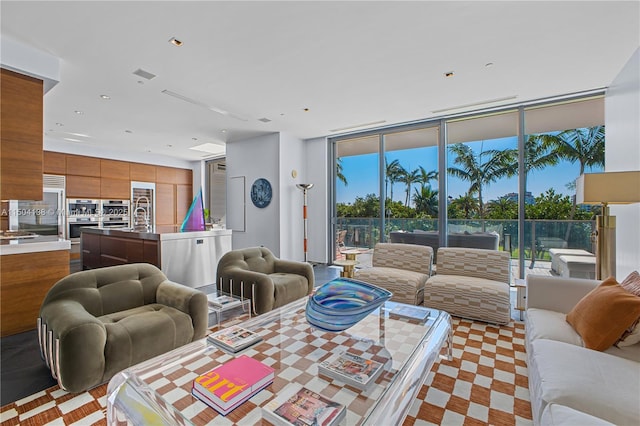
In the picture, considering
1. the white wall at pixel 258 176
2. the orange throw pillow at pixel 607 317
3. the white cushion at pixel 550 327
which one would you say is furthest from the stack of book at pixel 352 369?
the white wall at pixel 258 176

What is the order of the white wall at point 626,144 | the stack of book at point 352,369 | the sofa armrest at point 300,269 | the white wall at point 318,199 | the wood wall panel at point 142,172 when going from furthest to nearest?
1. the wood wall panel at point 142,172
2. the white wall at point 318,199
3. the sofa armrest at point 300,269
4. the white wall at point 626,144
5. the stack of book at point 352,369

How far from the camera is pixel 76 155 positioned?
21.3ft

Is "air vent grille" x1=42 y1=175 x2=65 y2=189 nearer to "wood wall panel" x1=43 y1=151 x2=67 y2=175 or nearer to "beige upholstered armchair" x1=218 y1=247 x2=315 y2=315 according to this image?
"wood wall panel" x1=43 y1=151 x2=67 y2=175

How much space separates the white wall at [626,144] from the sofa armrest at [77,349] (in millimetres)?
4214

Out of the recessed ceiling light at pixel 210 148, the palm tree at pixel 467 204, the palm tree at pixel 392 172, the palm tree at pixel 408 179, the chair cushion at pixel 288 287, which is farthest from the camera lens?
the recessed ceiling light at pixel 210 148

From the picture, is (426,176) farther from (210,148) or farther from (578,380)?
(210,148)

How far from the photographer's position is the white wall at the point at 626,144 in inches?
104

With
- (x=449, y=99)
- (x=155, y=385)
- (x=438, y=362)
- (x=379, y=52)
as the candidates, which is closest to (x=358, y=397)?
(x=155, y=385)

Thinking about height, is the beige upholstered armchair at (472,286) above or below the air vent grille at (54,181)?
below

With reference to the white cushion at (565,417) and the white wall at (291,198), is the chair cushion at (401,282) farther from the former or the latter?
the white wall at (291,198)

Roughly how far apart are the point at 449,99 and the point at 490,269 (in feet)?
7.53

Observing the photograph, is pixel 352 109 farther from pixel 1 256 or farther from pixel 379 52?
pixel 1 256

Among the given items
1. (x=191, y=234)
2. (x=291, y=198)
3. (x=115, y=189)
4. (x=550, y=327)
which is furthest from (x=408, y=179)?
(x=115, y=189)

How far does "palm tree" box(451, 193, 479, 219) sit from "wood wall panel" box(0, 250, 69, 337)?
17.5ft
